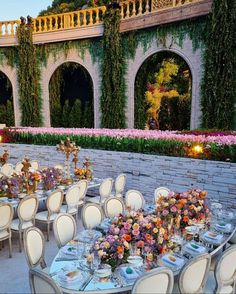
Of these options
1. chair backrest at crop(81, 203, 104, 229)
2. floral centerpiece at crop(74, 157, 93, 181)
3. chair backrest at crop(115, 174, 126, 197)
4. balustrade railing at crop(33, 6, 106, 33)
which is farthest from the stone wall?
balustrade railing at crop(33, 6, 106, 33)

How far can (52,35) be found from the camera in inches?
565

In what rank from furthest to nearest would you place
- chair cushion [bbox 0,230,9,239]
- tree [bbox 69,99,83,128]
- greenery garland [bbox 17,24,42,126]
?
tree [bbox 69,99,83,128] → greenery garland [bbox 17,24,42,126] → chair cushion [bbox 0,230,9,239]

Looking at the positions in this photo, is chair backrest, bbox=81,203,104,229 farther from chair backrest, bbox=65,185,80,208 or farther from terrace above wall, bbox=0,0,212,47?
terrace above wall, bbox=0,0,212,47

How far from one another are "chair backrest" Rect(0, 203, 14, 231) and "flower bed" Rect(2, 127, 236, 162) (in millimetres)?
4293

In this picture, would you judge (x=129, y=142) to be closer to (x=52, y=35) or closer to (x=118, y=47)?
(x=118, y=47)

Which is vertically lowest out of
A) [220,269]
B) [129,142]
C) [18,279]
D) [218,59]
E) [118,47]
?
[18,279]

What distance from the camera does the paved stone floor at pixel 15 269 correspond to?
424 centimetres

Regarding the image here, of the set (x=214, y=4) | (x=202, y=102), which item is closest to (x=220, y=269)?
(x=202, y=102)

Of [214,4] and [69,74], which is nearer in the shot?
[214,4]

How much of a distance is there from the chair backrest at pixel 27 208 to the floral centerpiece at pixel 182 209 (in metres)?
2.26

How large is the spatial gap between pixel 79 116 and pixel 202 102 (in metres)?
7.90

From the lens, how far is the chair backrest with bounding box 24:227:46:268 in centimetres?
378

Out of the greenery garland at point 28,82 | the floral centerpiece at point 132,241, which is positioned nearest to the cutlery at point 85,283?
the floral centerpiece at point 132,241

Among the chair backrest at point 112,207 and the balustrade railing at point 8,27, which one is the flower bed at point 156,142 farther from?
the balustrade railing at point 8,27
